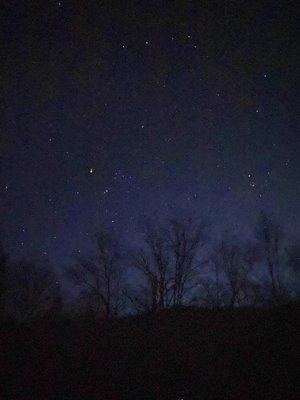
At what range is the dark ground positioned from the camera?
872cm

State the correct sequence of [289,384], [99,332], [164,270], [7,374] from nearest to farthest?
1. [289,384]
2. [7,374]
3. [99,332]
4. [164,270]

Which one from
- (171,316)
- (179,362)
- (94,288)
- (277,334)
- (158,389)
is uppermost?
(94,288)

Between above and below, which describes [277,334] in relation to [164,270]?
below

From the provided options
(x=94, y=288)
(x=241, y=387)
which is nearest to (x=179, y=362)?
(x=241, y=387)

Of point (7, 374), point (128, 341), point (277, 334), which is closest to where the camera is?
point (7, 374)

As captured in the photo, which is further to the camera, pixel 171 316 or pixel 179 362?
pixel 171 316

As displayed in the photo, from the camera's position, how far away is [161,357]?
1097 cm

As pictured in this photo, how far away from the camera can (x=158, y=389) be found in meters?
8.97

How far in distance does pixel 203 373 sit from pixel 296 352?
9.50 feet

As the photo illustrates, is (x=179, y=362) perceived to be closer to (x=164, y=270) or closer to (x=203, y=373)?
(x=203, y=373)

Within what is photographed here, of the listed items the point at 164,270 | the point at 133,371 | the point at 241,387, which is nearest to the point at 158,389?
the point at 133,371

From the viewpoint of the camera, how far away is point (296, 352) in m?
9.37

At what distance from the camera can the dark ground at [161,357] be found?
8.72 meters

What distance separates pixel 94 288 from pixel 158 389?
24.6 meters
